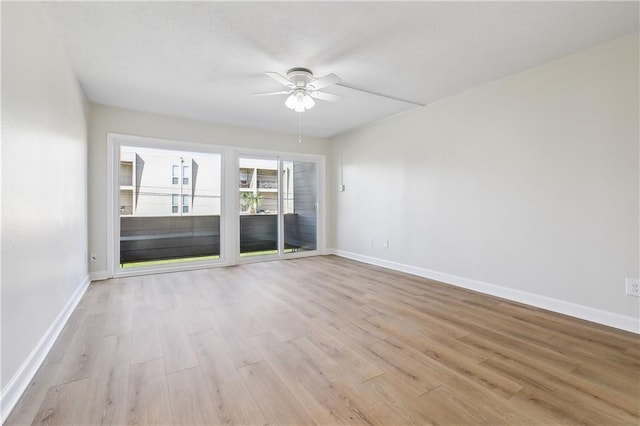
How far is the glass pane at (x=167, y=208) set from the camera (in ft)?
14.0

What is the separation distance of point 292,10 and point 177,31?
0.97 metres

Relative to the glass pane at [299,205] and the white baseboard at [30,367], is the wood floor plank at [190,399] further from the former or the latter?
the glass pane at [299,205]

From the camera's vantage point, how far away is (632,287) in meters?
2.34

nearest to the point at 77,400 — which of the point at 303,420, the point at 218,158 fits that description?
the point at 303,420

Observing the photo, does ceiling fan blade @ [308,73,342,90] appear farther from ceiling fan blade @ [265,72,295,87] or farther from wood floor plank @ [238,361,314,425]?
wood floor plank @ [238,361,314,425]

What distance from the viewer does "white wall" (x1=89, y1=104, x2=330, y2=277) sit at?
3873 mm

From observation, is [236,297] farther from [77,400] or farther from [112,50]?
[112,50]

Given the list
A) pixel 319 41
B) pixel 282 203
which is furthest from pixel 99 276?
pixel 319 41

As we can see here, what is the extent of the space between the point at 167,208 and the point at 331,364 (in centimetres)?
383

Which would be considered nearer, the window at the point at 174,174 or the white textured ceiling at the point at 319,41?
the white textured ceiling at the point at 319,41

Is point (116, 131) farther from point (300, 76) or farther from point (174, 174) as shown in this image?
point (300, 76)

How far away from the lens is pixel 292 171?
560 cm

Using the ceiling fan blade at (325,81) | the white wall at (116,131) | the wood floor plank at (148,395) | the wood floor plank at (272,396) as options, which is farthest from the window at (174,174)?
the wood floor plank at (272,396)

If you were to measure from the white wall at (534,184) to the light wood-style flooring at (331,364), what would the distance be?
429 millimetres
